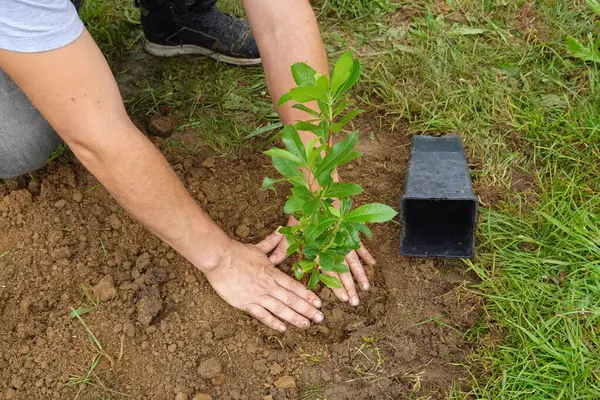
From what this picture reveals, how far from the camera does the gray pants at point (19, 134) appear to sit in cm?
246

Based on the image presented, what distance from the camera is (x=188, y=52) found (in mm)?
3227

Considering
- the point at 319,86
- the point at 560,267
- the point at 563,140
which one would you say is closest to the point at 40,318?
the point at 319,86

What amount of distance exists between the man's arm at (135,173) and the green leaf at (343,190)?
0.51m

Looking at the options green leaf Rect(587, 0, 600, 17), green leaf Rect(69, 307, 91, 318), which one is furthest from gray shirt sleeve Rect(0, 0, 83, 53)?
green leaf Rect(587, 0, 600, 17)

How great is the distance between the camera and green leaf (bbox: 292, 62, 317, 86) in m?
1.59

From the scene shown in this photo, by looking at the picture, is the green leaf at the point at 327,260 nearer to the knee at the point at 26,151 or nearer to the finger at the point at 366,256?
the finger at the point at 366,256

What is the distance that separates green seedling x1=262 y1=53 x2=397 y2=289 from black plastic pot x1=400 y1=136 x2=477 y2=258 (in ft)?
1.52

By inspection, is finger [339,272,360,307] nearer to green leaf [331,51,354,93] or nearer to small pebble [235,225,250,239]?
small pebble [235,225,250,239]

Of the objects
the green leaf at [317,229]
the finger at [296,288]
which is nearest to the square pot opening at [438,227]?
the finger at [296,288]

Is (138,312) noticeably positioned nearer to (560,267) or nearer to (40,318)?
(40,318)

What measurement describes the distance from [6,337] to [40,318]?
5.0 inches

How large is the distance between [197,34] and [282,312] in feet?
5.15

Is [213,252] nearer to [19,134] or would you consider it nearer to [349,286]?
[349,286]

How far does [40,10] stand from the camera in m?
1.61
